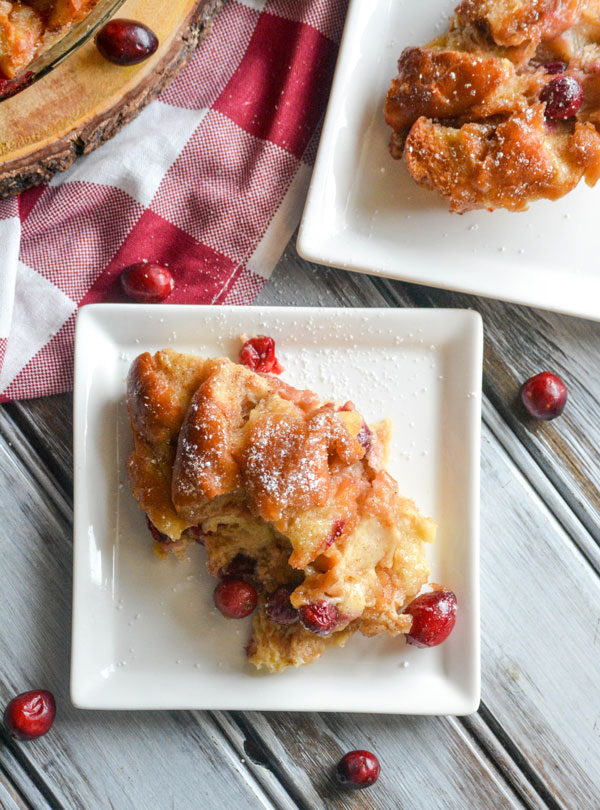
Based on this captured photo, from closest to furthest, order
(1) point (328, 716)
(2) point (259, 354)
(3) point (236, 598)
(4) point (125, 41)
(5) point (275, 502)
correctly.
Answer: (5) point (275, 502), (4) point (125, 41), (3) point (236, 598), (2) point (259, 354), (1) point (328, 716)

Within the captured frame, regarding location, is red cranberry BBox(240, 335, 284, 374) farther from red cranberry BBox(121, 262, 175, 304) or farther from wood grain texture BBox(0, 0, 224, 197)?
wood grain texture BBox(0, 0, 224, 197)

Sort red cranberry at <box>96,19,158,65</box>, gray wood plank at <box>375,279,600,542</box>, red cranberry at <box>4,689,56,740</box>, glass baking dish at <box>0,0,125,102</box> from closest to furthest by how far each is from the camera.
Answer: glass baking dish at <box>0,0,125,102</box>
red cranberry at <box>96,19,158,65</box>
red cranberry at <box>4,689,56,740</box>
gray wood plank at <box>375,279,600,542</box>

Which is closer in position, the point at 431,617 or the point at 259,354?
the point at 431,617

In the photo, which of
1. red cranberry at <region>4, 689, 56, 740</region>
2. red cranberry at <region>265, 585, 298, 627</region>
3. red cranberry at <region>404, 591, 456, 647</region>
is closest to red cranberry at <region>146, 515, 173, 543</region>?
red cranberry at <region>265, 585, 298, 627</region>

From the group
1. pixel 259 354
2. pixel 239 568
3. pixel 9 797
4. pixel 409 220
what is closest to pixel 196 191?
pixel 259 354

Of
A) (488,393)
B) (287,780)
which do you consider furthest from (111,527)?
(488,393)

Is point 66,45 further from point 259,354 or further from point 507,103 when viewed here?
point 507,103

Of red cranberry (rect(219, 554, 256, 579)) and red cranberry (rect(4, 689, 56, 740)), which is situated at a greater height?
red cranberry (rect(219, 554, 256, 579))
